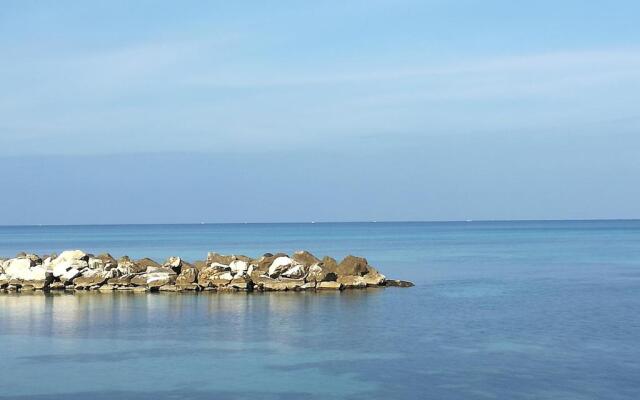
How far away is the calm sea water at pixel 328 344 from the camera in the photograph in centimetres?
2316

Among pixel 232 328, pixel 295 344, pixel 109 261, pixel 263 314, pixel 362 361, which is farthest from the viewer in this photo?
pixel 109 261

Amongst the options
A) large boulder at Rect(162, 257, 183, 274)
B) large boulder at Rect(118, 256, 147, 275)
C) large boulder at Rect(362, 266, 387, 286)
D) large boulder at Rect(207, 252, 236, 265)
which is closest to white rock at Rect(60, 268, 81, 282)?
large boulder at Rect(118, 256, 147, 275)

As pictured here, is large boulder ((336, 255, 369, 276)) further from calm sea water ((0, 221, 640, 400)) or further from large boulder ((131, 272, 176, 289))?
large boulder ((131, 272, 176, 289))

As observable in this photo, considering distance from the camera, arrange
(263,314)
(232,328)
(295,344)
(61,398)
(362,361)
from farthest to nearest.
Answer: (263,314), (232,328), (295,344), (362,361), (61,398)

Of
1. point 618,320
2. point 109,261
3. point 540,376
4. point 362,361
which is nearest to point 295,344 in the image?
point 362,361

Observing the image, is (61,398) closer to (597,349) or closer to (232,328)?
(232,328)

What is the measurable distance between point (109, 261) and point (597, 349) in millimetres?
32283

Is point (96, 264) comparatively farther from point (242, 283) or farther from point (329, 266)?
point (329, 266)

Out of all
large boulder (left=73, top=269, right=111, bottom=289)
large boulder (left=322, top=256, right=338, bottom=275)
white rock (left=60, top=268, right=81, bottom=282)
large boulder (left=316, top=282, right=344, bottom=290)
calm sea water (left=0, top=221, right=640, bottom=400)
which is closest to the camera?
calm sea water (left=0, top=221, right=640, bottom=400)

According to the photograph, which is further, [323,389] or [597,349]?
[597,349]

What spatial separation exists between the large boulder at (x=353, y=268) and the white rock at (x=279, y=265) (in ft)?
9.78

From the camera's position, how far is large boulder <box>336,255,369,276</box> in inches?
1994

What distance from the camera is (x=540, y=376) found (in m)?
24.2

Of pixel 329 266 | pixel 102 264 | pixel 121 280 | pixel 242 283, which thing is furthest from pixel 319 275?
pixel 102 264
